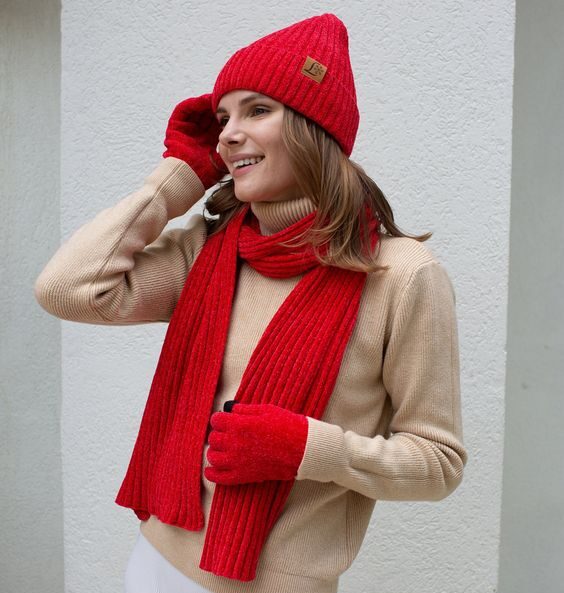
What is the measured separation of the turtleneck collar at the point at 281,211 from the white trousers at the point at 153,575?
0.60m

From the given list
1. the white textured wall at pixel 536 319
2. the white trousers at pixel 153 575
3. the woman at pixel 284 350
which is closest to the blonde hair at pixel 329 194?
the woman at pixel 284 350

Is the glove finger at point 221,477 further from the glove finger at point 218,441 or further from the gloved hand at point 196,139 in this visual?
the gloved hand at point 196,139

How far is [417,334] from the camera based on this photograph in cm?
118

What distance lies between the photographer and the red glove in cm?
109

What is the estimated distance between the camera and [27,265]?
2438 mm

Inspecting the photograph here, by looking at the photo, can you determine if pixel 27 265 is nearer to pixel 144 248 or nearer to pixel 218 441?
pixel 144 248

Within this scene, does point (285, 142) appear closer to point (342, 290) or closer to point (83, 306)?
point (342, 290)

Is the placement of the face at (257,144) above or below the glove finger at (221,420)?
above

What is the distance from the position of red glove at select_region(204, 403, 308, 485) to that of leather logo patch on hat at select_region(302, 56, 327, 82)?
0.54 meters

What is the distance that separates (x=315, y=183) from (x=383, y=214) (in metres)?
0.15

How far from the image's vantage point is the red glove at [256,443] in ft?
3.57

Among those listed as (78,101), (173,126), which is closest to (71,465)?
(78,101)

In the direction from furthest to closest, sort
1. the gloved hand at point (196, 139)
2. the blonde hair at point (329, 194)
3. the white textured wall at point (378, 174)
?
the white textured wall at point (378, 174) → the gloved hand at point (196, 139) → the blonde hair at point (329, 194)

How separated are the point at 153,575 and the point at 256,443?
0.35 metres
